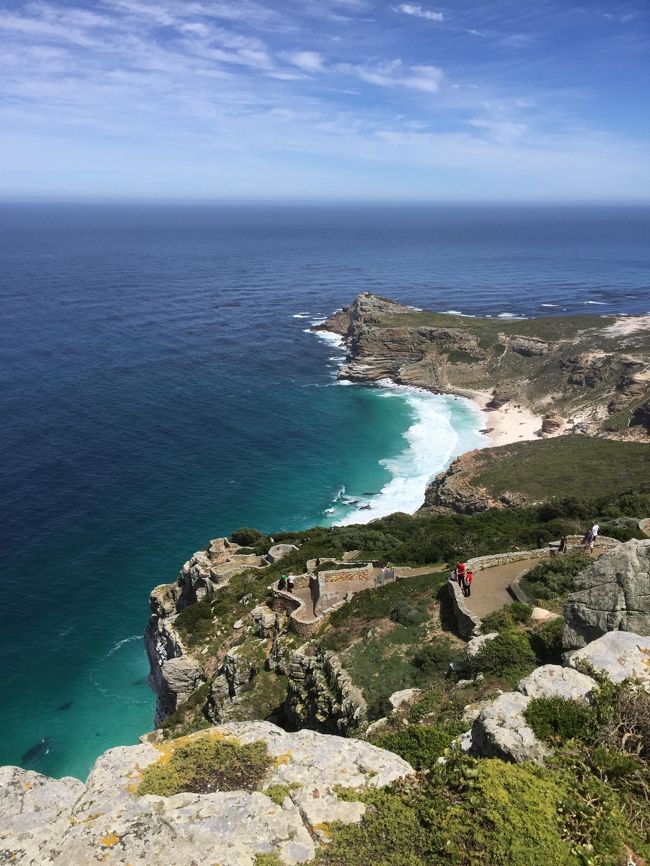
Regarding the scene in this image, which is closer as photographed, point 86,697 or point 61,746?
point 61,746

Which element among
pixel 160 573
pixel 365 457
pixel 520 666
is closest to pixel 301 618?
pixel 520 666

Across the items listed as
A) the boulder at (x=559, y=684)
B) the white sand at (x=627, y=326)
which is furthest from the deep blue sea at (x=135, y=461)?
the boulder at (x=559, y=684)

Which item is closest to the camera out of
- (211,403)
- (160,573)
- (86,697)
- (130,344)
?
(86,697)

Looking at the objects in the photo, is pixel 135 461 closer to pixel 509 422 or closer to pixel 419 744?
pixel 509 422

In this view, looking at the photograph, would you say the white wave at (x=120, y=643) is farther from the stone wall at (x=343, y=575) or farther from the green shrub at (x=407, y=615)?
the green shrub at (x=407, y=615)

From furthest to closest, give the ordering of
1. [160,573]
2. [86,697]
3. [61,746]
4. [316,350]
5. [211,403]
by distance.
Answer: [316,350] → [211,403] → [160,573] → [86,697] → [61,746]

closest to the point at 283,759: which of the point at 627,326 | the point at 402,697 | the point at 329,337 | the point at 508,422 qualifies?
the point at 402,697

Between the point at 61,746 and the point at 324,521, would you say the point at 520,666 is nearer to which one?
the point at 61,746
